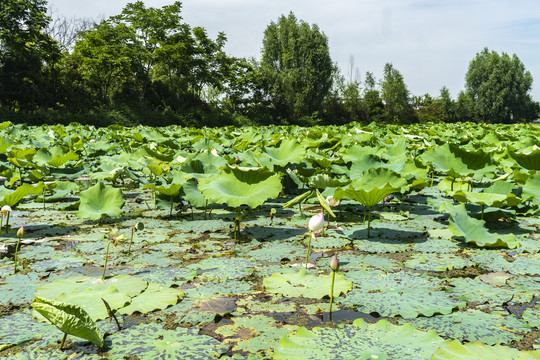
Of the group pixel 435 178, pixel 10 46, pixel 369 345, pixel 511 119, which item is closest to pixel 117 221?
pixel 369 345

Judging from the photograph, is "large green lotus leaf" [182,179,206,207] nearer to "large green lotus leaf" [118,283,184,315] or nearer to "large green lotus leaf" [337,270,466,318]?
"large green lotus leaf" [118,283,184,315]

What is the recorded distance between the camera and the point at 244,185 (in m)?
2.26

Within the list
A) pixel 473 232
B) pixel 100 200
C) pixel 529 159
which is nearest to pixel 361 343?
pixel 473 232

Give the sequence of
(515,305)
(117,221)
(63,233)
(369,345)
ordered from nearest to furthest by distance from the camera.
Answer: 1. (369,345)
2. (515,305)
3. (63,233)
4. (117,221)

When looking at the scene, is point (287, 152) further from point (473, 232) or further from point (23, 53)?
Answer: point (23, 53)

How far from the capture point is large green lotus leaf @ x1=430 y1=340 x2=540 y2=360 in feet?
2.62

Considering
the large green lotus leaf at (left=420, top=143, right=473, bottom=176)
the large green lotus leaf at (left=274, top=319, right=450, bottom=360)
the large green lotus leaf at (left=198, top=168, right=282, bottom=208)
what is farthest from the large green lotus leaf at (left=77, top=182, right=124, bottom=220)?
the large green lotus leaf at (left=420, top=143, right=473, bottom=176)

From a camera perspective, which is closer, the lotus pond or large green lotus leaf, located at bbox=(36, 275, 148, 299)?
the lotus pond

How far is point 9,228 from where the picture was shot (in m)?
2.36

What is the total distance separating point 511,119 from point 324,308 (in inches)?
1940

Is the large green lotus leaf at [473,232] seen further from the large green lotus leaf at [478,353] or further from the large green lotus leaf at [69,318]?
the large green lotus leaf at [69,318]

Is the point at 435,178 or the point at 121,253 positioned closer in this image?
the point at 121,253

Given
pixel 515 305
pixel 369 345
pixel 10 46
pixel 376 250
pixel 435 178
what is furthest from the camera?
pixel 10 46

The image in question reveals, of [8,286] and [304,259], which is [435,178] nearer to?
[304,259]
